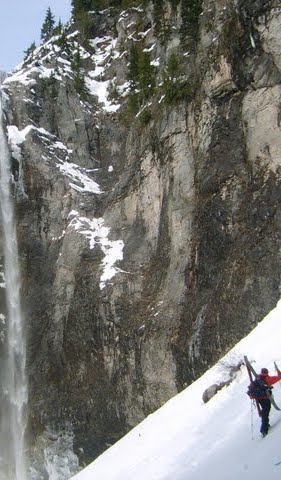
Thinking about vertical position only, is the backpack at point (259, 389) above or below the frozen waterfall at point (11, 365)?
below

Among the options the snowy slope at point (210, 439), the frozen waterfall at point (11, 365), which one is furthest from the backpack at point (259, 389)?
the frozen waterfall at point (11, 365)

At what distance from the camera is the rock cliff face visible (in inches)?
Result: 782

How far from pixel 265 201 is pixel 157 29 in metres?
15.9

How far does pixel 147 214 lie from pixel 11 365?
1022 centimetres

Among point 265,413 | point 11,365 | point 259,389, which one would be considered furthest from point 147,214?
point 265,413

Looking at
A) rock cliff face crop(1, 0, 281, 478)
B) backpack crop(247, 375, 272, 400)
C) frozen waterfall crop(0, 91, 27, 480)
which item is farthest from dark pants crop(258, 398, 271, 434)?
frozen waterfall crop(0, 91, 27, 480)

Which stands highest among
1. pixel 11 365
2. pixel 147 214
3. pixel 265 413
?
pixel 147 214

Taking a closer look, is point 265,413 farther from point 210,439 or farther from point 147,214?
point 147,214

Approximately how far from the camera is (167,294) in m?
22.4

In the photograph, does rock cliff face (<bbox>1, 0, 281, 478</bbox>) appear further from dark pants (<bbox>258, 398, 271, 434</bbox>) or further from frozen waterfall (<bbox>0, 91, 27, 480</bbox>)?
dark pants (<bbox>258, 398, 271, 434</bbox>)

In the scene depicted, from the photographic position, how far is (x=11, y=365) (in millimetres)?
26391

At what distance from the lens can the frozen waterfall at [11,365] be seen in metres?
24.8

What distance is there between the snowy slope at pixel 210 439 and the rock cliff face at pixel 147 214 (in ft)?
16.3

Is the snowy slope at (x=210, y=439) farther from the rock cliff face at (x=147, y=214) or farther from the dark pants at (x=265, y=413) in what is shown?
the rock cliff face at (x=147, y=214)
